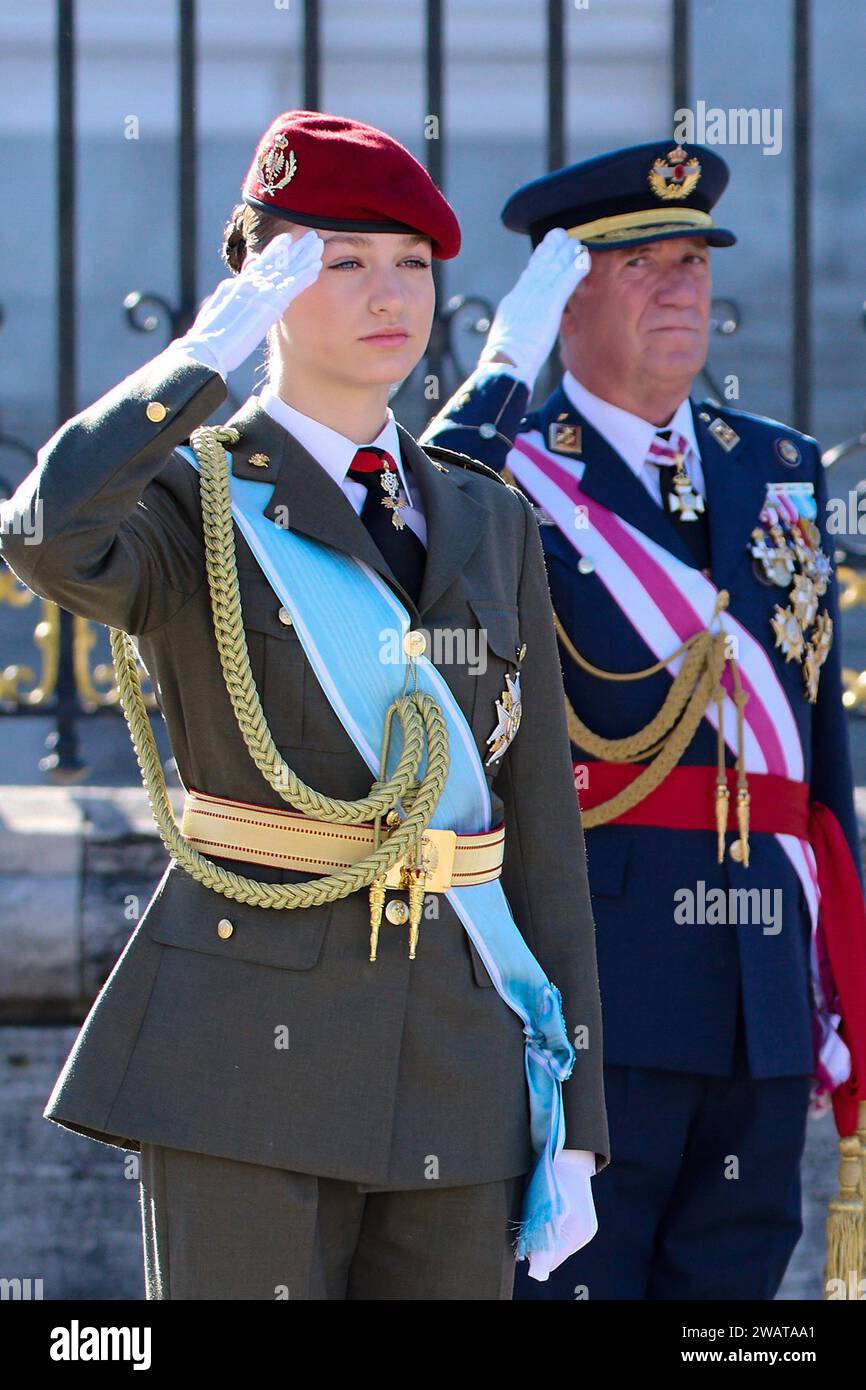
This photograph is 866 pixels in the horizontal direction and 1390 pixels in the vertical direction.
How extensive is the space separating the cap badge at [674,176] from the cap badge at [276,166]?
1.11m

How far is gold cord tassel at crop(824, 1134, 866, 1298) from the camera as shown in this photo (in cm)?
335

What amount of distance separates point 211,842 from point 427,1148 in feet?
1.17

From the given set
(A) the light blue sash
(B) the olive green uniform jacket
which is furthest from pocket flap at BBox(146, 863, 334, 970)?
(A) the light blue sash

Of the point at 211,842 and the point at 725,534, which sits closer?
Answer: the point at 211,842

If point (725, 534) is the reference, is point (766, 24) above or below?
above

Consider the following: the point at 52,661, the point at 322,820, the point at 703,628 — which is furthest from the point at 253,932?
the point at 52,661

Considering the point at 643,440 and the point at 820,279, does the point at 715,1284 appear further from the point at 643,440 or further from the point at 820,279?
the point at 820,279

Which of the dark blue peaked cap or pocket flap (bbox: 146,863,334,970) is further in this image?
the dark blue peaked cap

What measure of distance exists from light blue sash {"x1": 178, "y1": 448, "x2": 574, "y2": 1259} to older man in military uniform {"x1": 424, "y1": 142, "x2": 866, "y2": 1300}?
0.77 m

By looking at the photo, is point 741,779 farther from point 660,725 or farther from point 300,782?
point 300,782

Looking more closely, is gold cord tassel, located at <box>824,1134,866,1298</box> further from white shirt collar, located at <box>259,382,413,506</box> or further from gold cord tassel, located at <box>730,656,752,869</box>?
white shirt collar, located at <box>259,382,413,506</box>
